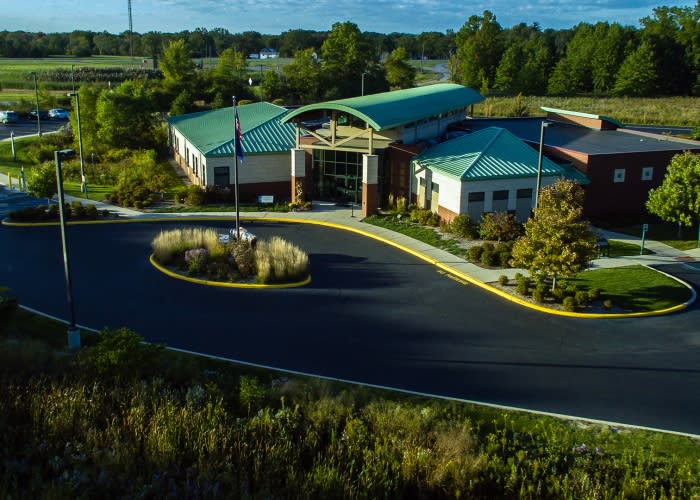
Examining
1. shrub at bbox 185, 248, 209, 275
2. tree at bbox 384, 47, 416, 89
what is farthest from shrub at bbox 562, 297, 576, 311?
tree at bbox 384, 47, 416, 89

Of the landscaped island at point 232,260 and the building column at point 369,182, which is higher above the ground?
the building column at point 369,182

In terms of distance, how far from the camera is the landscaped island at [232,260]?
26266mm

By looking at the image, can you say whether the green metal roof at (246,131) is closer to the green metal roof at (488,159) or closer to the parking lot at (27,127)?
the green metal roof at (488,159)

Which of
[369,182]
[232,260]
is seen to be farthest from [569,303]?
[369,182]

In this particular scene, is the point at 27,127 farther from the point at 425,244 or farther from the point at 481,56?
the point at 481,56

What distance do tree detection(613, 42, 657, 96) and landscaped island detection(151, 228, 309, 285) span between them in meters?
80.8

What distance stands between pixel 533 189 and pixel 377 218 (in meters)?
7.82

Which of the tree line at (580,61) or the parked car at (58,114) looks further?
the tree line at (580,61)

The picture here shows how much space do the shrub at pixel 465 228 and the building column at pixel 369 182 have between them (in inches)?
226

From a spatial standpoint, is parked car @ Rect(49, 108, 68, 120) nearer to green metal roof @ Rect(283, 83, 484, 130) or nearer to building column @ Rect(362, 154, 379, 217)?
green metal roof @ Rect(283, 83, 484, 130)

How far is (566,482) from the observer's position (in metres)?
12.3

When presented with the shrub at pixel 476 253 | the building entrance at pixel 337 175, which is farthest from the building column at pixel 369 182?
the shrub at pixel 476 253

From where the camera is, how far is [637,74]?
94.4m

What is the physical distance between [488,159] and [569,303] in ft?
40.9
